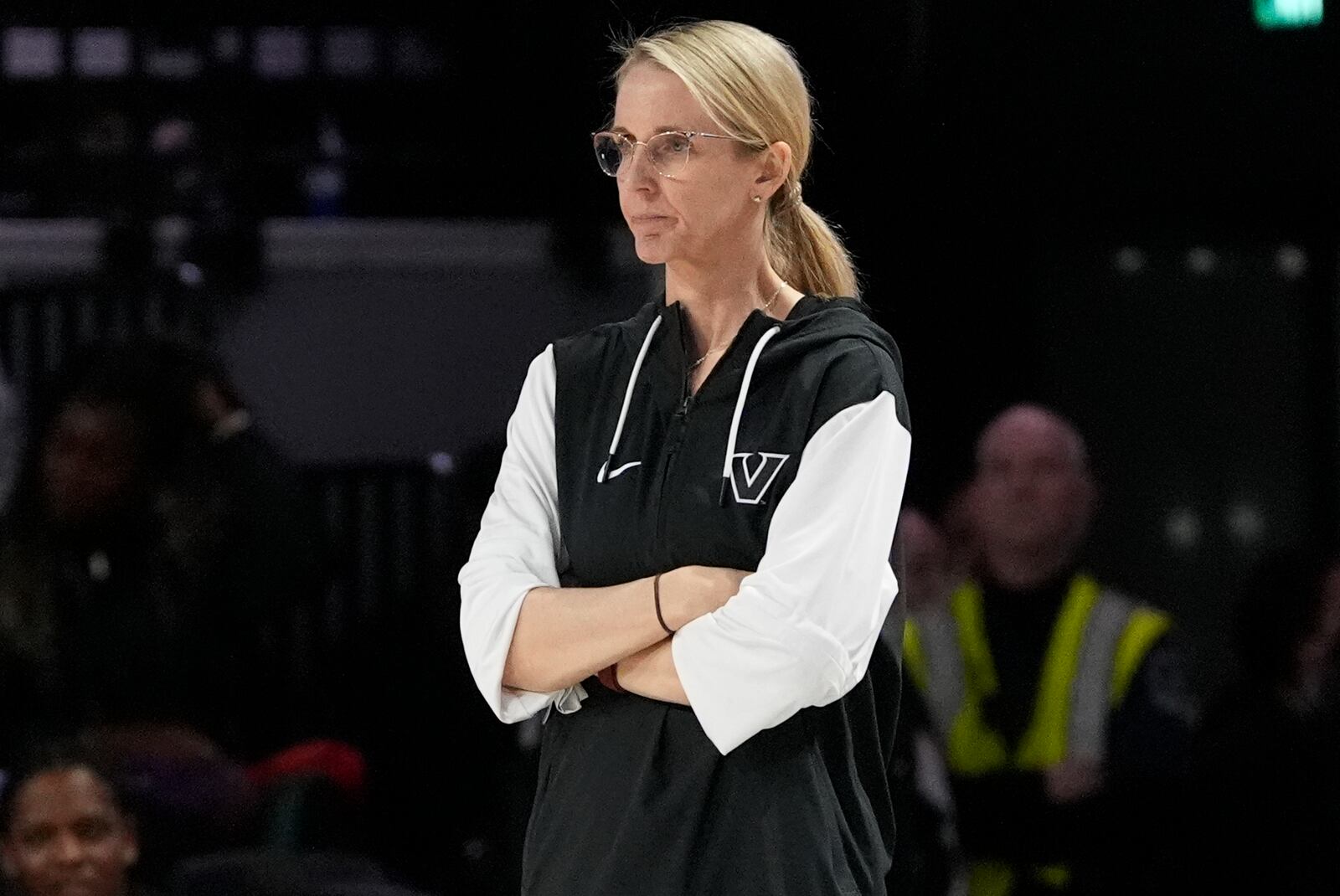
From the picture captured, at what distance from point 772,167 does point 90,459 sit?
1873mm

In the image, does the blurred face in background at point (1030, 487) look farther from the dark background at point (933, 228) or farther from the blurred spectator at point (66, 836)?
the blurred spectator at point (66, 836)

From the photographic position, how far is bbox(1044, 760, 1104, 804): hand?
10.1 ft

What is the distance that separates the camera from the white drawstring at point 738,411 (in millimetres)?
1671

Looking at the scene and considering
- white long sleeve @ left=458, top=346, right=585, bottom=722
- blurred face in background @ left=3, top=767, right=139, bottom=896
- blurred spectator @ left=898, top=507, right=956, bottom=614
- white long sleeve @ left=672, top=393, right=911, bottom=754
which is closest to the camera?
white long sleeve @ left=672, top=393, right=911, bottom=754

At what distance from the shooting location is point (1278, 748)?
3.22 m

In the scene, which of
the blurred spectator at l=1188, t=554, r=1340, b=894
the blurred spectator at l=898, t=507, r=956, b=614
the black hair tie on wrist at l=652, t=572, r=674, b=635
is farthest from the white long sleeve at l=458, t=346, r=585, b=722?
the blurred spectator at l=1188, t=554, r=1340, b=894

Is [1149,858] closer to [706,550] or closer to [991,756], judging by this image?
[991,756]

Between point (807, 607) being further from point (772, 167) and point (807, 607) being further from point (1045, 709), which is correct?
point (1045, 709)

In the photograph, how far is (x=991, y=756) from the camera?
3107 millimetres

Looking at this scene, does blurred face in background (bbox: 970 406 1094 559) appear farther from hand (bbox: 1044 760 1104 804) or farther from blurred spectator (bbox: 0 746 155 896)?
blurred spectator (bbox: 0 746 155 896)

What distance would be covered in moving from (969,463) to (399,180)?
1117 millimetres

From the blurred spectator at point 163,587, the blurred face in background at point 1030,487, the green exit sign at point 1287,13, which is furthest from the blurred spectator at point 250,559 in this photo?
the green exit sign at point 1287,13

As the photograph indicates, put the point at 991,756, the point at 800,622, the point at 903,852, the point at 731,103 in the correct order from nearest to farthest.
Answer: the point at 800,622 < the point at 731,103 < the point at 903,852 < the point at 991,756

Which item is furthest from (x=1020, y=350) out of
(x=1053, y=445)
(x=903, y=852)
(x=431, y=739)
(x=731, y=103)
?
(x=731, y=103)
